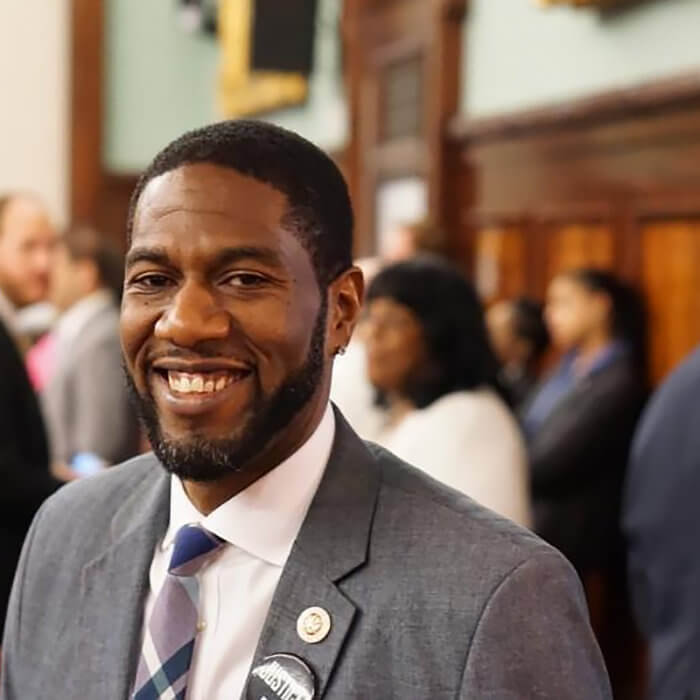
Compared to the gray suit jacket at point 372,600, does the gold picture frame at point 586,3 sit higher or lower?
higher

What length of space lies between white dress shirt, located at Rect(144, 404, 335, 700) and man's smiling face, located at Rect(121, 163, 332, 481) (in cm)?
6

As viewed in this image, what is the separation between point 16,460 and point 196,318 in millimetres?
1423

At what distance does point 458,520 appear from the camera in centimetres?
117

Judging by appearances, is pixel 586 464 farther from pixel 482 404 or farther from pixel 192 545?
pixel 192 545

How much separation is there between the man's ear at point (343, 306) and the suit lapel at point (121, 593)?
0.28 meters

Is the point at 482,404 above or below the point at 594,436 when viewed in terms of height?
above

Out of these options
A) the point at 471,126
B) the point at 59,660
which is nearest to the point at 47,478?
the point at 59,660

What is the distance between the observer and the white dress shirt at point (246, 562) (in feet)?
3.93

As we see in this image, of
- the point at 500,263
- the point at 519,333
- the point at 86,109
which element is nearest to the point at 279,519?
the point at 519,333

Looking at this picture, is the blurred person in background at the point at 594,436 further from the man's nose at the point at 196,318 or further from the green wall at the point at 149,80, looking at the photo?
the green wall at the point at 149,80

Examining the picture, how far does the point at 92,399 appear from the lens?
374 centimetres

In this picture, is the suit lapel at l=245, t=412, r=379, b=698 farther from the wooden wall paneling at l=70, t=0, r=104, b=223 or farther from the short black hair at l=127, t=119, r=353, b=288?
the wooden wall paneling at l=70, t=0, r=104, b=223

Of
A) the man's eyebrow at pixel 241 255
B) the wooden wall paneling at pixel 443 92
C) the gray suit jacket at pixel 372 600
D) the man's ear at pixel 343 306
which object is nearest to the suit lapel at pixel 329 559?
the gray suit jacket at pixel 372 600

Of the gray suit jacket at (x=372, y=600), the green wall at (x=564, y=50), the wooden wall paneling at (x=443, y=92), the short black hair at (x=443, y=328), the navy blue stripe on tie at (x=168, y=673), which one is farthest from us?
the wooden wall paneling at (x=443, y=92)
